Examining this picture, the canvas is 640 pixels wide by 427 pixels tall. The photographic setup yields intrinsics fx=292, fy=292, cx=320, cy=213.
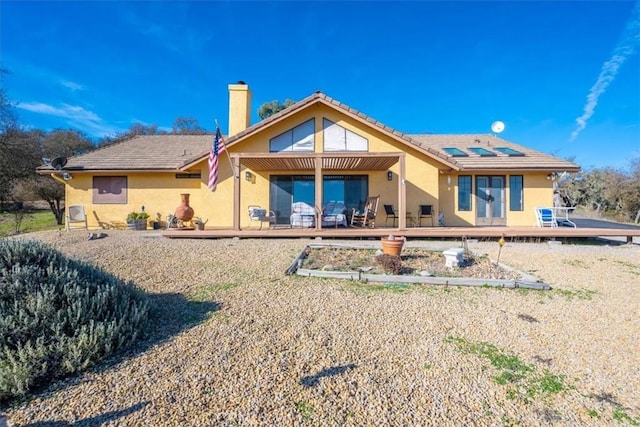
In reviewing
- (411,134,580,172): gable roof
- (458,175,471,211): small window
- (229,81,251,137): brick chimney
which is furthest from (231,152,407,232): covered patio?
(458,175,471,211): small window

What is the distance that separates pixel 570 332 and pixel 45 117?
114ft

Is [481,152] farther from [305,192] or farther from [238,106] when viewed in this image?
[238,106]

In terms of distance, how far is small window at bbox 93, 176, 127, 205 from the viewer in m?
12.1

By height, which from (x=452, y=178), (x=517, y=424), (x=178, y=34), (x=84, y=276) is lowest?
(x=517, y=424)

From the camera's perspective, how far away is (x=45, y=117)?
80.0ft

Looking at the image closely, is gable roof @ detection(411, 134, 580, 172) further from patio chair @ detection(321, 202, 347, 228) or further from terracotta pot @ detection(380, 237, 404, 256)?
terracotta pot @ detection(380, 237, 404, 256)

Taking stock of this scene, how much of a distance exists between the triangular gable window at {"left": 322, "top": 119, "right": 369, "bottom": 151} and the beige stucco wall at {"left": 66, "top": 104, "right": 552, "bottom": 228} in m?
0.18

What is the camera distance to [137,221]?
37.4 ft

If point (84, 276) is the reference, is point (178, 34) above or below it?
above

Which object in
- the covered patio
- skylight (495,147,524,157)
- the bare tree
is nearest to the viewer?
the covered patio

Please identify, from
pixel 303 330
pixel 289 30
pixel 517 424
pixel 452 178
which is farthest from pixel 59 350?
pixel 289 30

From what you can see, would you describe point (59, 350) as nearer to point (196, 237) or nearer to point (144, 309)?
point (144, 309)

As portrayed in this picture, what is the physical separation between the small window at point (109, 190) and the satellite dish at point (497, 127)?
57.5ft

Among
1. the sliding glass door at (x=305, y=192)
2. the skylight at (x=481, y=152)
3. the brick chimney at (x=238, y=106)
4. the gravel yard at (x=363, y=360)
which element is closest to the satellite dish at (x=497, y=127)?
the skylight at (x=481, y=152)
